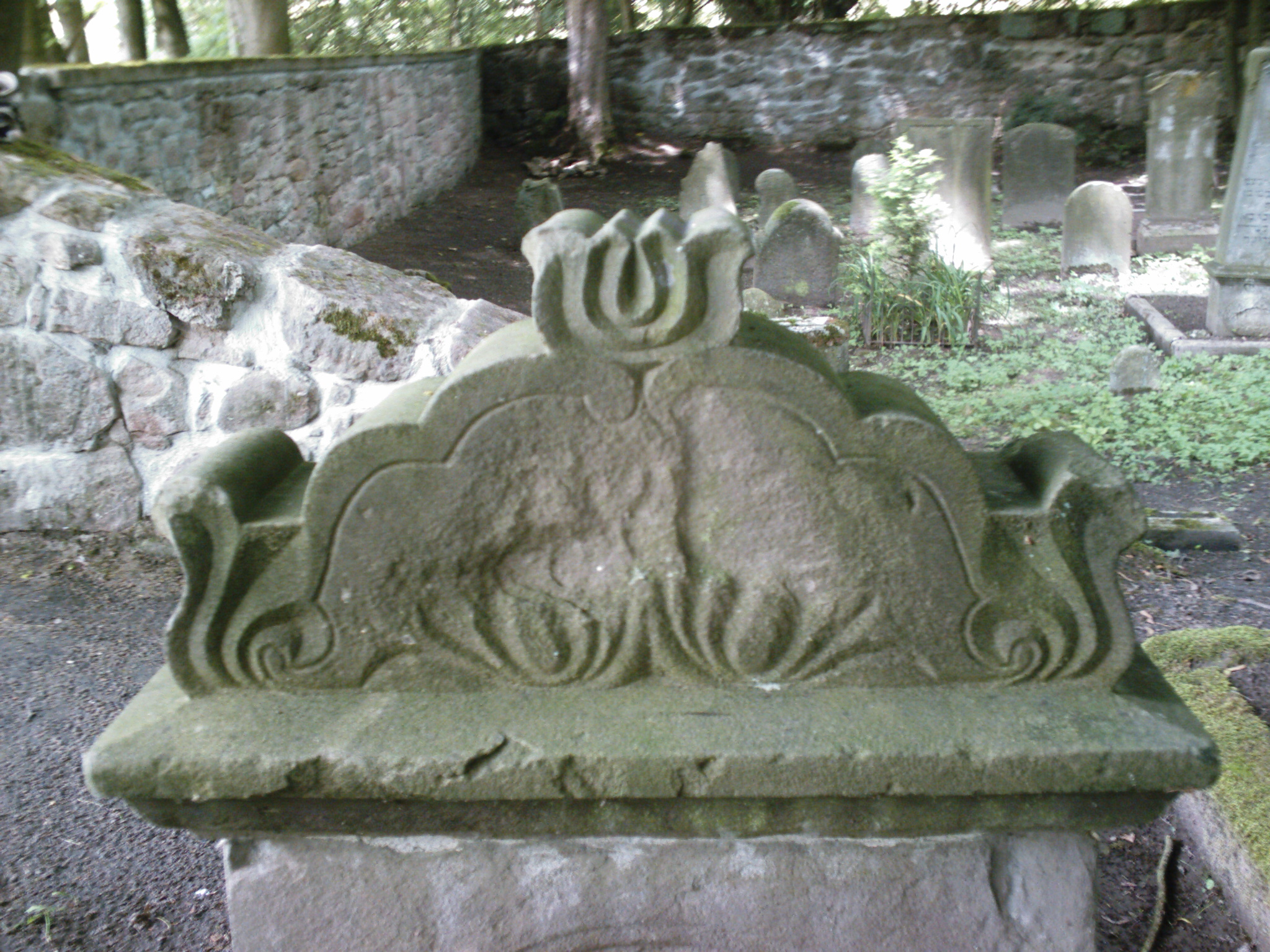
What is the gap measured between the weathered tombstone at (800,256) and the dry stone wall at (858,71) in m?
5.77

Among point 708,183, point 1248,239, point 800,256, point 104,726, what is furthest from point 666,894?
point 708,183

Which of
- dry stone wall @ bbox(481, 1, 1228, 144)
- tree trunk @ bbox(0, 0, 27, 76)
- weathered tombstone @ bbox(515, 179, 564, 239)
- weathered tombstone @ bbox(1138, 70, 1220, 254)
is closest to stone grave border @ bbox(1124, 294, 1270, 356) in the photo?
weathered tombstone @ bbox(1138, 70, 1220, 254)

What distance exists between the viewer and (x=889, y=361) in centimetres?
624

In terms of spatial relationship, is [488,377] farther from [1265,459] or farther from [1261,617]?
[1265,459]

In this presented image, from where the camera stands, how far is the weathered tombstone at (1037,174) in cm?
980

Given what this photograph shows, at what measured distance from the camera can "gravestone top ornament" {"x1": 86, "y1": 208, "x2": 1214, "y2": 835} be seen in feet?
4.87

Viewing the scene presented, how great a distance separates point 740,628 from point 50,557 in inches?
106

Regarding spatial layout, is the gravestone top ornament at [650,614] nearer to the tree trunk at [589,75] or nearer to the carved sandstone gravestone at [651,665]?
the carved sandstone gravestone at [651,665]

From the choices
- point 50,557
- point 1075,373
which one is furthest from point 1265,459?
point 50,557

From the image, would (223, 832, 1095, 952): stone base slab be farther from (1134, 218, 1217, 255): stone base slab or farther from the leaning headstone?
(1134, 218, 1217, 255): stone base slab

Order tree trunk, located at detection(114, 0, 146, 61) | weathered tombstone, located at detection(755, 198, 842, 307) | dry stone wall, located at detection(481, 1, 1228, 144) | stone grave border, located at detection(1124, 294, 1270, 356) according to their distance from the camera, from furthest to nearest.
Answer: dry stone wall, located at detection(481, 1, 1228, 144) → tree trunk, located at detection(114, 0, 146, 61) → weathered tombstone, located at detection(755, 198, 842, 307) → stone grave border, located at detection(1124, 294, 1270, 356)

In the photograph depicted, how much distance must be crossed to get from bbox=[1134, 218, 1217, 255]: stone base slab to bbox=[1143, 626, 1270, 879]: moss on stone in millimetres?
6577

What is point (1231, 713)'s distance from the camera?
247 cm

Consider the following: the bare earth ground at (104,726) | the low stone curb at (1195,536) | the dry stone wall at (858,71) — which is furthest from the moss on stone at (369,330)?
the dry stone wall at (858,71)
